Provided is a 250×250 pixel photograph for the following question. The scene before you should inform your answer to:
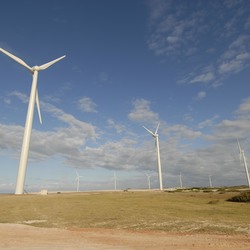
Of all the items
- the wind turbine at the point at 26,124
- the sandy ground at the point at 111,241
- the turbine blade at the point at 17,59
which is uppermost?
the turbine blade at the point at 17,59

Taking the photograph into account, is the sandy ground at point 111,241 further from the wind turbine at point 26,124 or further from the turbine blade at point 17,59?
the turbine blade at point 17,59

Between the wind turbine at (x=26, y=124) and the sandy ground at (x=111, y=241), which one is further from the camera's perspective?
the wind turbine at (x=26, y=124)

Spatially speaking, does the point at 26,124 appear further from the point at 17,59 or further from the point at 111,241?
the point at 111,241

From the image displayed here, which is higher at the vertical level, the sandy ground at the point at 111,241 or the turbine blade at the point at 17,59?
the turbine blade at the point at 17,59

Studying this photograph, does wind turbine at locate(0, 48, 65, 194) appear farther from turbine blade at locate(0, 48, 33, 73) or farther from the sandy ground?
the sandy ground

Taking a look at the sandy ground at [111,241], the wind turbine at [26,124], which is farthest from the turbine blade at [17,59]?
the sandy ground at [111,241]

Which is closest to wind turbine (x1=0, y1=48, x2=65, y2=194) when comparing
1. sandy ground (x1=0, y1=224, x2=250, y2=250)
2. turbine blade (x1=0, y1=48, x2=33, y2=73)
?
turbine blade (x1=0, y1=48, x2=33, y2=73)

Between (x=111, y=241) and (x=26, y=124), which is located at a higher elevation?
(x=26, y=124)

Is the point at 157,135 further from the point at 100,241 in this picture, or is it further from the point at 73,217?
the point at 100,241

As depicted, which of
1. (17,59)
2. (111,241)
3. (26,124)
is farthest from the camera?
(17,59)

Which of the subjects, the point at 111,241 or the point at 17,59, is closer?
the point at 111,241

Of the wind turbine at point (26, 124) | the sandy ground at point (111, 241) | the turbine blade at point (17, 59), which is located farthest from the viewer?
the turbine blade at point (17, 59)

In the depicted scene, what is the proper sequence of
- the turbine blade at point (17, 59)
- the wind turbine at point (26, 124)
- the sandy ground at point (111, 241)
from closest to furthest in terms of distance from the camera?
the sandy ground at point (111, 241) < the wind turbine at point (26, 124) < the turbine blade at point (17, 59)

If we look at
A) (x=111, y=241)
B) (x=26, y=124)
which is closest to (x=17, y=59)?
(x=26, y=124)
